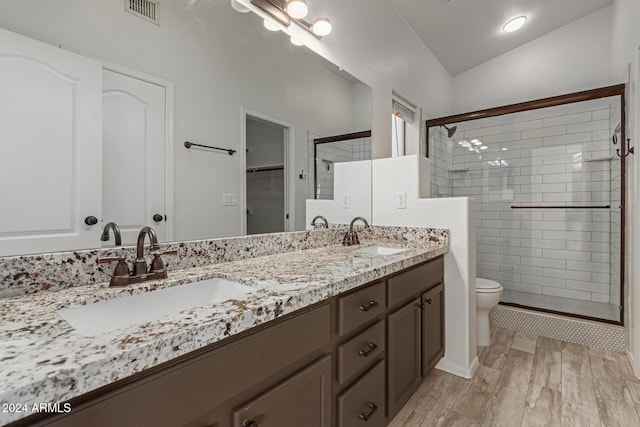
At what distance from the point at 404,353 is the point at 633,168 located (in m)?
2.01

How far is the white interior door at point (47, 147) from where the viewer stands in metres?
0.84

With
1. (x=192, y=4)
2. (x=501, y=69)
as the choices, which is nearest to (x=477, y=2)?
(x=501, y=69)

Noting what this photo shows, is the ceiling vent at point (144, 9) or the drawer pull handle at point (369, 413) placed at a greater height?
the ceiling vent at point (144, 9)

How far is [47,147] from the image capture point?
899 millimetres

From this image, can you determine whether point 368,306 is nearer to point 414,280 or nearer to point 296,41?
point 414,280

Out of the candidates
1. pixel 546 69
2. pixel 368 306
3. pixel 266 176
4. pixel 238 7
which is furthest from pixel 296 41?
pixel 546 69

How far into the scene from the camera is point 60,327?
2.15 ft

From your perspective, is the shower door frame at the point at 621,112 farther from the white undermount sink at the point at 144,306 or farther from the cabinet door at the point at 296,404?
the white undermount sink at the point at 144,306

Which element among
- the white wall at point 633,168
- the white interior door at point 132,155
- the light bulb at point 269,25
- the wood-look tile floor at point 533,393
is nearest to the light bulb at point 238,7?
the light bulb at point 269,25

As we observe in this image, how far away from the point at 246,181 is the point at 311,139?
60 cm

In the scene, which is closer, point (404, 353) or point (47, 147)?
point (47, 147)

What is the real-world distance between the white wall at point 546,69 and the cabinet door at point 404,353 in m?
3.07

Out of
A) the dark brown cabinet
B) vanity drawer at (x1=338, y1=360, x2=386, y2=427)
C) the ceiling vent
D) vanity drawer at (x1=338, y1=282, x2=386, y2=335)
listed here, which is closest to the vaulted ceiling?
the ceiling vent

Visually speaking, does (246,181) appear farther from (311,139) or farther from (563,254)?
(563,254)
